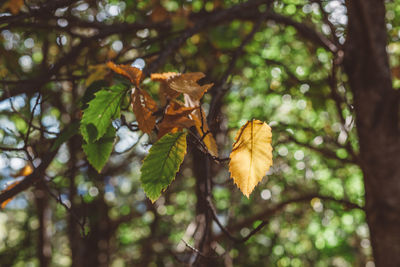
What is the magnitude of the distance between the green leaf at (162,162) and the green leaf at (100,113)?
16cm

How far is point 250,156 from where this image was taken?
87 cm

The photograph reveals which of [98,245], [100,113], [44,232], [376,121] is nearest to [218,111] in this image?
[100,113]

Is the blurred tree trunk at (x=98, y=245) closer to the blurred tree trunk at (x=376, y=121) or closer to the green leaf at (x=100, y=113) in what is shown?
the blurred tree trunk at (x=376, y=121)

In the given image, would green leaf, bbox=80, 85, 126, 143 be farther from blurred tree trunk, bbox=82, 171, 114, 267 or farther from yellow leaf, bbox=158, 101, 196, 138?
blurred tree trunk, bbox=82, 171, 114, 267

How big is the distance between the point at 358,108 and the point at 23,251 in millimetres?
6570

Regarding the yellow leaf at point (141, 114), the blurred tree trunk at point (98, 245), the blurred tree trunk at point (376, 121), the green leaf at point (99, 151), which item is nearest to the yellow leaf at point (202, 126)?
the yellow leaf at point (141, 114)

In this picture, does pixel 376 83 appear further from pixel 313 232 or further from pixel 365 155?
pixel 313 232

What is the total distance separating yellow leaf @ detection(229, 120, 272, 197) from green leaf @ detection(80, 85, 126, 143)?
0.35m

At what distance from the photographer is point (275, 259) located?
5.84 meters

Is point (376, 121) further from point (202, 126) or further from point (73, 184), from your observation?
point (73, 184)

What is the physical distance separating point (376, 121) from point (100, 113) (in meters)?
1.71

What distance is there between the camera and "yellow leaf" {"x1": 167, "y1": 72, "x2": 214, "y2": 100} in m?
0.87

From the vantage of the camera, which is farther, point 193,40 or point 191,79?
point 193,40

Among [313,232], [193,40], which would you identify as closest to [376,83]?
[193,40]
